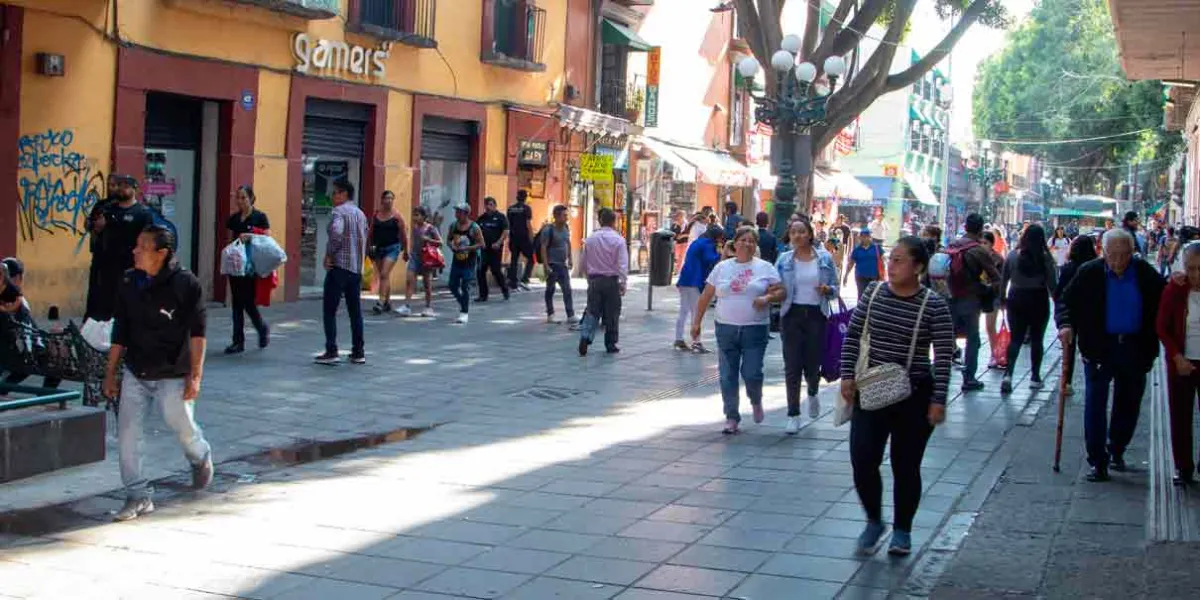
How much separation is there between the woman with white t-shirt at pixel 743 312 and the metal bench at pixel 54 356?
13.7ft

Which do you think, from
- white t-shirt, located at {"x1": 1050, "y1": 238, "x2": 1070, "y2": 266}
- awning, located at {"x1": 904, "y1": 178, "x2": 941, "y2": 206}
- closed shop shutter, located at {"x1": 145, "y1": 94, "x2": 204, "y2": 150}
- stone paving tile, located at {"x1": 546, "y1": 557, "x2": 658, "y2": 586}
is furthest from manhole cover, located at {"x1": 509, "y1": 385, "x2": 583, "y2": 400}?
awning, located at {"x1": 904, "y1": 178, "x2": 941, "y2": 206}

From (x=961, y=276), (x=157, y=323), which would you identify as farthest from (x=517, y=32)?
(x=157, y=323)

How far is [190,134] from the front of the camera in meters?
18.1

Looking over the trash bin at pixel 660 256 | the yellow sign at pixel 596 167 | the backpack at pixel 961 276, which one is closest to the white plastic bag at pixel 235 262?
the backpack at pixel 961 276

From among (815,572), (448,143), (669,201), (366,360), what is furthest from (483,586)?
(669,201)

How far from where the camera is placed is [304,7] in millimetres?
18422

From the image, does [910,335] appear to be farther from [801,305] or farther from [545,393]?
[545,393]

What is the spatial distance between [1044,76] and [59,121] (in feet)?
177

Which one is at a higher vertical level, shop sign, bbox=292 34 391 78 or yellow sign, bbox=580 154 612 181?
shop sign, bbox=292 34 391 78

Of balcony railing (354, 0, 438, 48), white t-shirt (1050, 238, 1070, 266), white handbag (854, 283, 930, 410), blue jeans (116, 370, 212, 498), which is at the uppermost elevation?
balcony railing (354, 0, 438, 48)

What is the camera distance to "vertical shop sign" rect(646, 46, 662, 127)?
3042 cm

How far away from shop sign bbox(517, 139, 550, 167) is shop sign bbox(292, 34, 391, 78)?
14.9 feet

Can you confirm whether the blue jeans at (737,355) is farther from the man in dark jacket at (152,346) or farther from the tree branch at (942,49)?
the tree branch at (942,49)

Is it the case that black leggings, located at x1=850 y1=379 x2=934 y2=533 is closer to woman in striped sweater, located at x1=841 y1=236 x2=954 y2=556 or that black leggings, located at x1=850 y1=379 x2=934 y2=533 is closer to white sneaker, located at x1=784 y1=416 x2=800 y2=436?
woman in striped sweater, located at x1=841 y1=236 x2=954 y2=556
